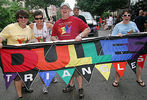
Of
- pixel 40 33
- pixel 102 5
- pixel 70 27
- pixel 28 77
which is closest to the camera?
pixel 28 77

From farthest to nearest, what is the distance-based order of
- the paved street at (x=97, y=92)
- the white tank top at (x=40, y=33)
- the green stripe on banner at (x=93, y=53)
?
the white tank top at (x=40, y=33)
the paved street at (x=97, y=92)
the green stripe on banner at (x=93, y=53)

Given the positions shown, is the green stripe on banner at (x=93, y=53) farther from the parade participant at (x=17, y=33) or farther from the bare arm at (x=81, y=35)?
the parade participant at (x=17, y=33)

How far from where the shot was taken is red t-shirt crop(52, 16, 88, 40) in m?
3.11

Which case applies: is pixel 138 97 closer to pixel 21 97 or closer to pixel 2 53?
pixel 21 97

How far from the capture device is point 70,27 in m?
3.10

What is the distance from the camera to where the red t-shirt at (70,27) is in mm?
3106

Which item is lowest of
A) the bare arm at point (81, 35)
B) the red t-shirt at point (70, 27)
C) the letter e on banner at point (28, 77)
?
the letter e on banner at point (28, 77)

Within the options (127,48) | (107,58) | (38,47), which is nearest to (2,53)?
(38,47)

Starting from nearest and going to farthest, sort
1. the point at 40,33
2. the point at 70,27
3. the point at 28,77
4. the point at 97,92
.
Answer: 1. the point at 28,77
2. the point at 70,27
3. the point at 97,92
4. the point at 40,33

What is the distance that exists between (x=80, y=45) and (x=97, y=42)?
393 millimetres

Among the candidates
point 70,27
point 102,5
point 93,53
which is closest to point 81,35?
point 70,27

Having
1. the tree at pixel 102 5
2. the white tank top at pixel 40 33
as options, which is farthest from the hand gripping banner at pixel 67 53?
the tree at pixel 102 5

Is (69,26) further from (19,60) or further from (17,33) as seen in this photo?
(19,60)

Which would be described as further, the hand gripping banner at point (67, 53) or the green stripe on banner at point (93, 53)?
the green stripe on banner at point (93, 53)
